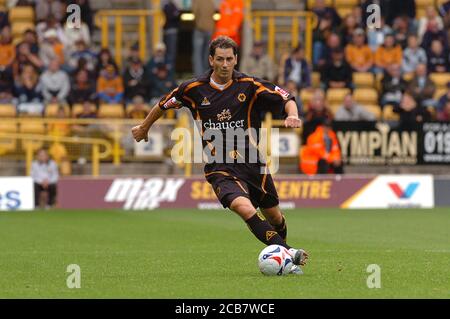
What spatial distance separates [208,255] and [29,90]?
13.7 metres

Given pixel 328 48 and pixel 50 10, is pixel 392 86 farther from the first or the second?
pixel 50 10

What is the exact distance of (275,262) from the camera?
36.1ft

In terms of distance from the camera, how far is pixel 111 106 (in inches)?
1054

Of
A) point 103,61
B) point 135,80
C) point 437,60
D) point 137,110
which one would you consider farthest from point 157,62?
point 437,60

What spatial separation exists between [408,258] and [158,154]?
13296 millimetres

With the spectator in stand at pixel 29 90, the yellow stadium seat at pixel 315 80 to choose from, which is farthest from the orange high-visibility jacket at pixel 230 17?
the spectator in stand at pixel 29 90

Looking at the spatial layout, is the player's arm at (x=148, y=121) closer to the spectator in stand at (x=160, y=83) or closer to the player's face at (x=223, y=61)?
the player's face at (x=223, y=61)

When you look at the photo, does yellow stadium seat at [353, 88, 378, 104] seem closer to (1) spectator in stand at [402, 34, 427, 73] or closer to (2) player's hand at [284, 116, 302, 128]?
(1) spectator in stand at [402, 34, 427, 73]

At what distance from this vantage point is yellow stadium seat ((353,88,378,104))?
91.0 ft

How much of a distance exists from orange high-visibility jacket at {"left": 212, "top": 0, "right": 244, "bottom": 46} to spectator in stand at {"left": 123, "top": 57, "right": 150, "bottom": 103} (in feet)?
6.00

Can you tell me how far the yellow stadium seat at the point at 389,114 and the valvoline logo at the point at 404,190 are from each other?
194 centimetres
